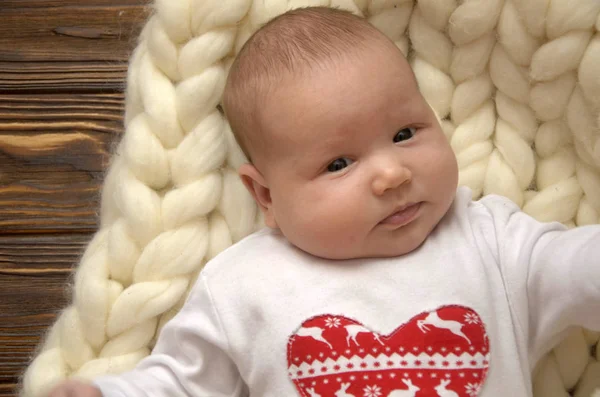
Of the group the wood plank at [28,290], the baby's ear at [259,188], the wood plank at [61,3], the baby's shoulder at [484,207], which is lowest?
the wood plank at [28,290]

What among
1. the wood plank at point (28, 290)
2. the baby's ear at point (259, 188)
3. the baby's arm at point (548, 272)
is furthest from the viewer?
the wood plank at point (28, 290)

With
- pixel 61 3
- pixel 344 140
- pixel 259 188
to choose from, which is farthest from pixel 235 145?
pixel 61 3

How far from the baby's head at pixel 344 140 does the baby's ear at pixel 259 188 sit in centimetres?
2

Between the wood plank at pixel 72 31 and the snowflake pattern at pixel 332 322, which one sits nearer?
the snowflake pattern at pixel 332 322

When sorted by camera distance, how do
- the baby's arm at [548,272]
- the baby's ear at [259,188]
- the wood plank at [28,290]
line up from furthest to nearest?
1. the wood plank at [28,290]
2. the baby's ear at [259,188]
3. the baby's arm at [548,272]

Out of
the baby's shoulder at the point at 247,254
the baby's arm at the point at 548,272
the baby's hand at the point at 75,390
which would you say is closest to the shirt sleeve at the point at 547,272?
the baby's arm at the point at 548,272

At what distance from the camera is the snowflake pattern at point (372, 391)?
2.34 ft

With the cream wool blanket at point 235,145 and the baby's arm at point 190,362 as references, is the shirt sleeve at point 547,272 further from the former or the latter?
the baby's arm at point 190,362

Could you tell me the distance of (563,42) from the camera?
2.65ft

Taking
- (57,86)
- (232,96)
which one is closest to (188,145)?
(232,96)

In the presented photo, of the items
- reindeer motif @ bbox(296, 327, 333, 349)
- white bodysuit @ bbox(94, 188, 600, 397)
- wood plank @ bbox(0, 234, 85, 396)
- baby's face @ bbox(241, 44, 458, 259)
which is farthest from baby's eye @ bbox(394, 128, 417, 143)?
wood plank @ bbox(0, 234, 85, 396)

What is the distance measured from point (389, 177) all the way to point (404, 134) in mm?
71

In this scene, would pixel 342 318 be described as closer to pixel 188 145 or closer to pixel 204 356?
pixel 204 356

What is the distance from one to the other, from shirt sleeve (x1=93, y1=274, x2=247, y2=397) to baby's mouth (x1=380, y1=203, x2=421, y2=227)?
0.20 metres
